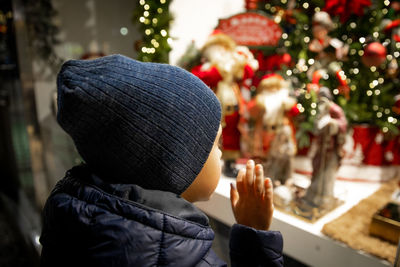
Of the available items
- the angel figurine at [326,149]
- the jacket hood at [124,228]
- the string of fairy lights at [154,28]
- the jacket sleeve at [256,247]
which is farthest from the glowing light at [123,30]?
the jacket sleeve at [256,247]

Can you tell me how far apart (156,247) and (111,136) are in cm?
21

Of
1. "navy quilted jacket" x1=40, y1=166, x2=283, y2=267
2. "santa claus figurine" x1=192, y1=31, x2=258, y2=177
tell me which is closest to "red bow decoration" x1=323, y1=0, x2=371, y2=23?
"santa claus figurine" x1=192, y1=31, x2=258, y2=177

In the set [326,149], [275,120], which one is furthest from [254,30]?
[326,149]

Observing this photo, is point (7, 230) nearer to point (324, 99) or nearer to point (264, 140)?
point (264, 140)

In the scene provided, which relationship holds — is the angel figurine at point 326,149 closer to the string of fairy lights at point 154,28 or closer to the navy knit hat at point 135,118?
the navy knit hat at point 135,118

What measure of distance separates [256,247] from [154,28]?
130 centimetres

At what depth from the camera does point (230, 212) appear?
2.23ft

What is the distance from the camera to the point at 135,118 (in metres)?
0.50

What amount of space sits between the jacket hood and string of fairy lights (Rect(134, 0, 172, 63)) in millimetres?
996

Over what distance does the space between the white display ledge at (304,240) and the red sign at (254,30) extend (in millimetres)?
1378

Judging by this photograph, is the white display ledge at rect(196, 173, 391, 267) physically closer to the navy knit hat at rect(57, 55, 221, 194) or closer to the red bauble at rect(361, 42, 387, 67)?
the navy knit hat at rect(57, 55, 221, 194)

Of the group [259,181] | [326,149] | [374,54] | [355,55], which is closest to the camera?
[259,181]

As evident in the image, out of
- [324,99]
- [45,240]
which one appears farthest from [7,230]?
[324,99]

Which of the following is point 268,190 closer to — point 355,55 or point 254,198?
point 254,198
